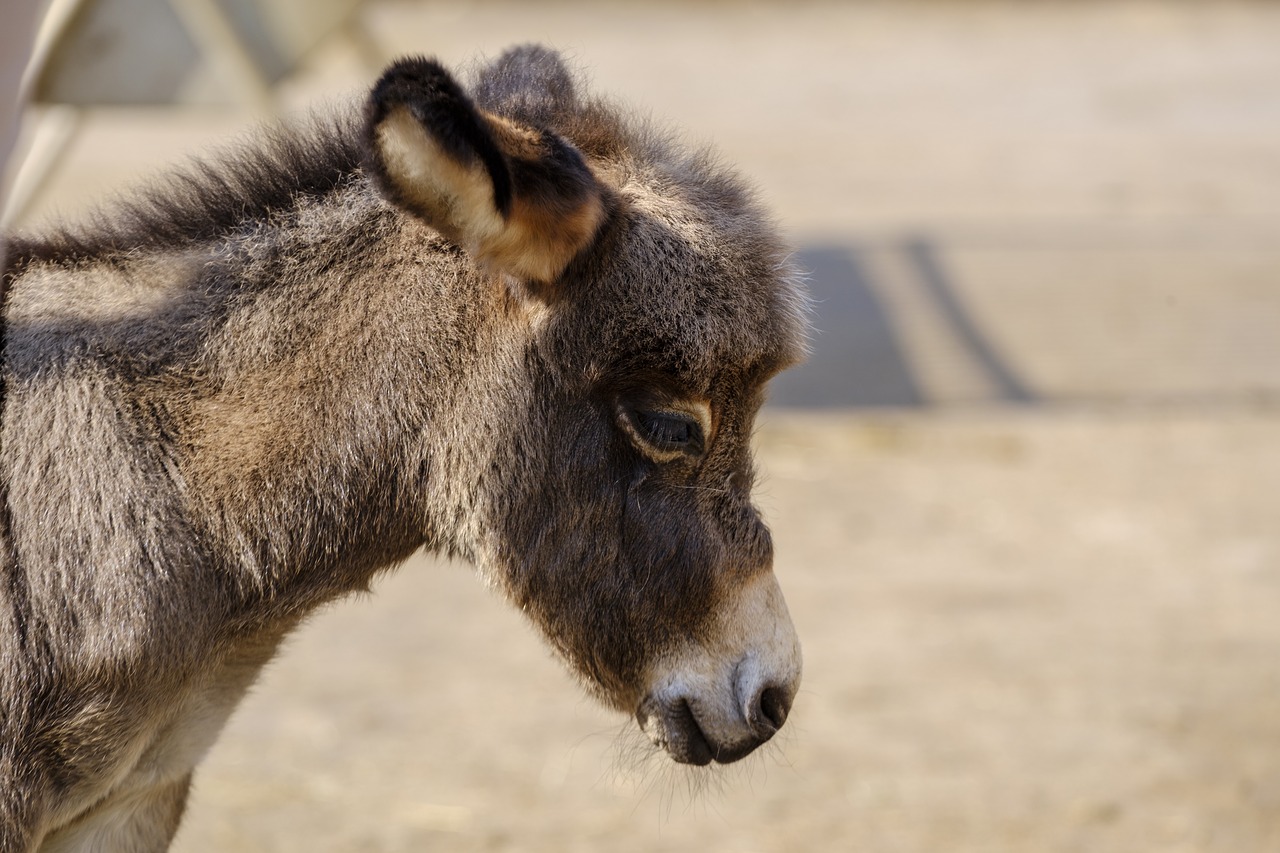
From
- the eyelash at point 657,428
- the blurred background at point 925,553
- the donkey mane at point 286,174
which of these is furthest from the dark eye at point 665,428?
the blurred background at point 925,553

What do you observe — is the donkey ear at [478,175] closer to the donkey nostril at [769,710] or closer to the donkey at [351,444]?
the donkey at [351,444]

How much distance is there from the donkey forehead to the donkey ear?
0.46 ft

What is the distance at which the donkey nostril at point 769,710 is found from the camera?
309 centimetres

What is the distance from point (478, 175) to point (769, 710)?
1345 mm

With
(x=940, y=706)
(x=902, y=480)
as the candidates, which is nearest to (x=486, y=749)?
(x=940, y=706)

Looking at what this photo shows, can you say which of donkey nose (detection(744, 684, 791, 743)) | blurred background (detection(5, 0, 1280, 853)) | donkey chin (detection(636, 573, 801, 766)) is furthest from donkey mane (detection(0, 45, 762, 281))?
donkey nose (detection(744, 684, 791, 743))

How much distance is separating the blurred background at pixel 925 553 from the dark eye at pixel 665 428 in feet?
2.83

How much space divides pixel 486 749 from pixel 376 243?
333 cm

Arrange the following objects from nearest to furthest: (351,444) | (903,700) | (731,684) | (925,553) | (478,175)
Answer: (478,175) → (351,444) → (731,684) → (903,700) → (925,553)

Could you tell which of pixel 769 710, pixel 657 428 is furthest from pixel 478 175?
pixel 769 710

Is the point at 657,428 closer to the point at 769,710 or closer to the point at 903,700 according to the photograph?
the point at 769,710

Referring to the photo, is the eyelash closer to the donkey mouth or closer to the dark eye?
the dark eye

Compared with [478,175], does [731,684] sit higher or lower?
lower

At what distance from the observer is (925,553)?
7836 mm
